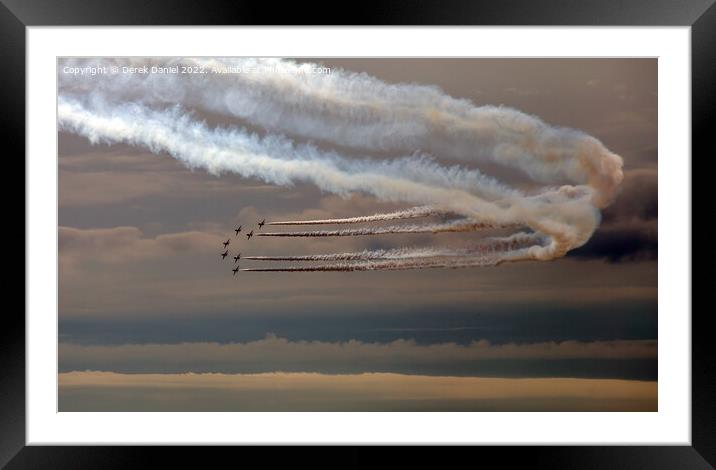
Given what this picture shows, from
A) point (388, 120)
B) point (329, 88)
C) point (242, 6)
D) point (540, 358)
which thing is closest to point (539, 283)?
point (540, 358)

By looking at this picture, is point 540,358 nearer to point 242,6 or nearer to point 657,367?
point 657,367

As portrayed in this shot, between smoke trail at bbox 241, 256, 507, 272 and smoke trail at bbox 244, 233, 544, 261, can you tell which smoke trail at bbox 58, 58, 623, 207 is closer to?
smoke trail at bbox 244, 233, 544, 261

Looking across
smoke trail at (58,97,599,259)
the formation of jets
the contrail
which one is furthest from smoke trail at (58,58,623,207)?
the formation of jets

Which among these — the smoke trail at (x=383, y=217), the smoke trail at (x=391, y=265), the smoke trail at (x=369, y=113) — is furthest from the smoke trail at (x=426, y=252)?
the smoke trail at (x=369, y=113)

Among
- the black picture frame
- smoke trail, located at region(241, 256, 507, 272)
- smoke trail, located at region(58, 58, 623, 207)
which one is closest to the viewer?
the black picture frame

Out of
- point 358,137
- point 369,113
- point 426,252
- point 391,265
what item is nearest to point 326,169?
point 358,137

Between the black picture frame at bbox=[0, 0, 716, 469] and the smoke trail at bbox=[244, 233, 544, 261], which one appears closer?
the black picture frame at bbox=[0, 0, 716, 469]
